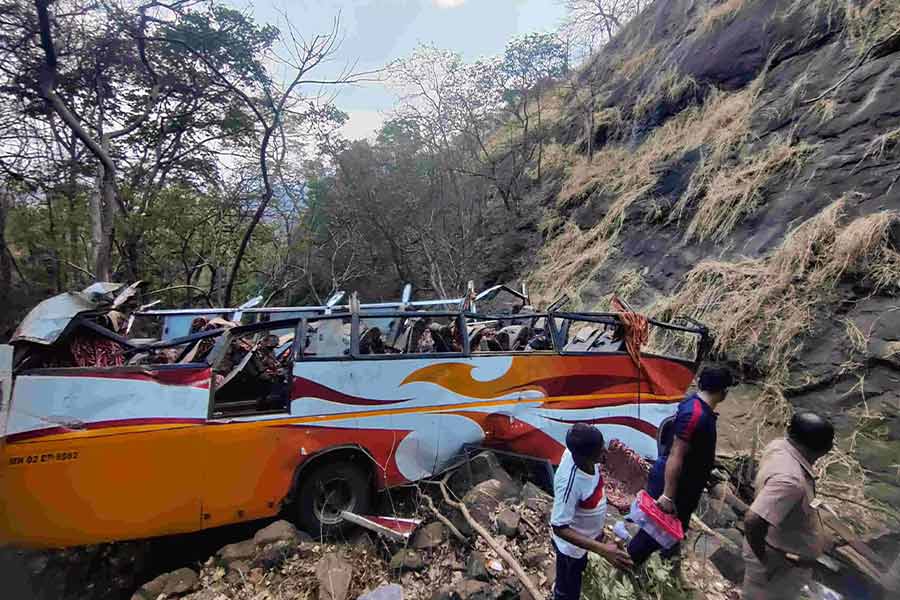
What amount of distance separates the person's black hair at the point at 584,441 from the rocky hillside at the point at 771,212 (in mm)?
3985

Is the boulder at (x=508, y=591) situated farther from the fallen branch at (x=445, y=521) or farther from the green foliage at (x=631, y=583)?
the fallen branch at (x=445, y=521)

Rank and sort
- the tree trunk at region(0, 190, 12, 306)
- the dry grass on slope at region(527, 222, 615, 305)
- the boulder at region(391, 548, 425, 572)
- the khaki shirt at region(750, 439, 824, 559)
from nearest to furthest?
1. the khaki shirt at region(750, 439, 824, 559)
2. the boulder at region(391, 548, 425, 572)
3. the dry grass on slope at region(527, 222, 615, 305)
4. the tree trunk at region(0, 190, 12, 306)

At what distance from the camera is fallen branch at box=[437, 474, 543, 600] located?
315cm

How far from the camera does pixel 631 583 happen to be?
292cm

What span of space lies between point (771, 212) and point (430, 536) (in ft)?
24.9

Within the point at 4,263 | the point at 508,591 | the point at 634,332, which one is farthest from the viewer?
the point at 4,263

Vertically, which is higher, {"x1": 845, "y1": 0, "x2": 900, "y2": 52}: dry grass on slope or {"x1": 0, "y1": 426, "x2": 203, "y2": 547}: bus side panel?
{"x1": 845, "y1": 0, "x2": 900, "y2": 52}: dry grass on slope

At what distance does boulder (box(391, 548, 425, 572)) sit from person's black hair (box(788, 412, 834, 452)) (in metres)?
2.80

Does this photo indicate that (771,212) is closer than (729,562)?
No

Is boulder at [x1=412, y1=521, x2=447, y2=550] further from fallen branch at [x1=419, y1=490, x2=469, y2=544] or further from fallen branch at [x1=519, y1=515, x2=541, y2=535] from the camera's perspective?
fallen branch at [x1=519, y1=515, x2=541, y2=535]

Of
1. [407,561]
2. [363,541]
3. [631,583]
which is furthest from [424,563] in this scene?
[631,583]

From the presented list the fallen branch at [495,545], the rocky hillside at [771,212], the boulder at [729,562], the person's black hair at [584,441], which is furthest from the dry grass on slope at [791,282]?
the person's black hair at [584,441]

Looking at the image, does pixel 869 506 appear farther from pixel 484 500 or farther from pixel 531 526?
pixel 484 500

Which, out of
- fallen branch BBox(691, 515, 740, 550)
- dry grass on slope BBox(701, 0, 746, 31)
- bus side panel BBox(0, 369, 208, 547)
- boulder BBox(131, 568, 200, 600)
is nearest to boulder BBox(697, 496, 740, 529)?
fallen branch BBox(691, 515, 740, 550)
